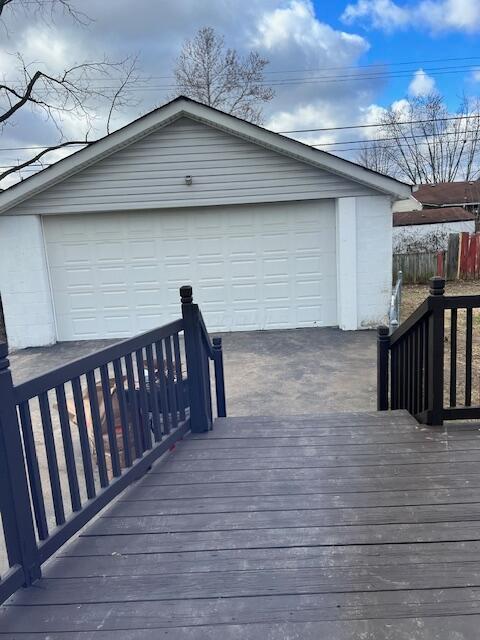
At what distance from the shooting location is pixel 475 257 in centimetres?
1642

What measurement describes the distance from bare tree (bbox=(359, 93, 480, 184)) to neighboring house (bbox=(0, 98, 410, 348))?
23341 millimetres

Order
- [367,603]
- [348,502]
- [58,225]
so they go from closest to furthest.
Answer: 1. [367,603]
2. [348,502]
3. [58,225]

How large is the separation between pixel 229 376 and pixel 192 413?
10.3 ft

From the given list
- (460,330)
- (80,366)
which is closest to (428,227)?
(460,330)

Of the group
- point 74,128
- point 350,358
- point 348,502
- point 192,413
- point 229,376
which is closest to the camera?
point 348,502

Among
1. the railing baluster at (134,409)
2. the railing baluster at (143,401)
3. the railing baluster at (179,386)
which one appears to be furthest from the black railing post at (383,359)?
the railing baluster at (134,409)

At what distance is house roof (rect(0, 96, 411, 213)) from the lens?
8242 millimetres

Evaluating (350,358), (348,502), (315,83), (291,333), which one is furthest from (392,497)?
(315,83)

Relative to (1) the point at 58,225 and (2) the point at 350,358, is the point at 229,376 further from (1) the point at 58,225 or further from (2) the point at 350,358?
(1) the point at 58,225

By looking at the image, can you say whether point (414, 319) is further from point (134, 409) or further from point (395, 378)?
point (134, 409)

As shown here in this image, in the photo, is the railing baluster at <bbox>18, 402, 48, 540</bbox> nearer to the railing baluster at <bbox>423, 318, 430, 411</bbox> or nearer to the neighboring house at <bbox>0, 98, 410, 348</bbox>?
the railing baluster at <bbox>423, 318, 430, 411</bbox>

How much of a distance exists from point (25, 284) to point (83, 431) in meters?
7.42

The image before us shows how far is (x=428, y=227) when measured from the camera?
22406mm

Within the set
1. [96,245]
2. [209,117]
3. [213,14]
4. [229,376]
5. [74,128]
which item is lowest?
[229,376]
